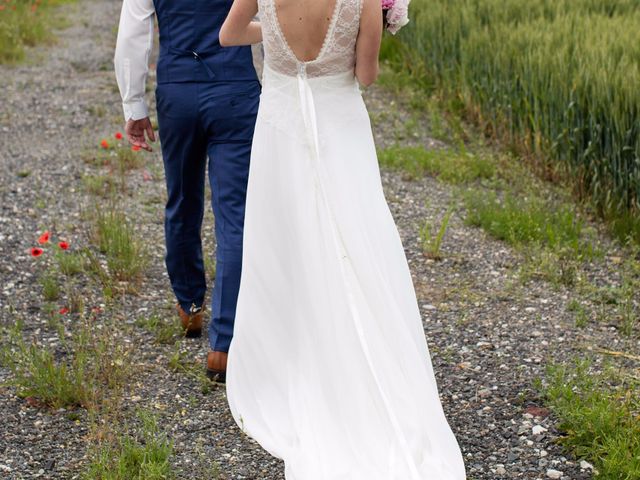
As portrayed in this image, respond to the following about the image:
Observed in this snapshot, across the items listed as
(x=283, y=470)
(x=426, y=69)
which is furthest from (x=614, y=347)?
(x=426, y=69)

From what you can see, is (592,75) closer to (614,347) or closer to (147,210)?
(614,347)

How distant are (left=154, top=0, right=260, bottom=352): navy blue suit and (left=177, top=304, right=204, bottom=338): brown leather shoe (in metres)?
0.52

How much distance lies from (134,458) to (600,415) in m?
1.77

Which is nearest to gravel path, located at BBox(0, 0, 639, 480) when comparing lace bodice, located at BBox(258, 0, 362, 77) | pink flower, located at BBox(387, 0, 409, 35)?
lace bodice, located at BBox(258, 0, 362, 77)

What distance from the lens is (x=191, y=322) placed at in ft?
17.9

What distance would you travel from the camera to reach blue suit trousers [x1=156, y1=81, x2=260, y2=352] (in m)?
4.66

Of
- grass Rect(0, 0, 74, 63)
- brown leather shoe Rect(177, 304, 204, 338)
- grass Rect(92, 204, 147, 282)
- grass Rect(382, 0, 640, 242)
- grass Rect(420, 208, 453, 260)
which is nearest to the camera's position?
brown leather shoe Rect(177, 304, 204, 338)

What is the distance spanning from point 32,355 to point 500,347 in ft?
7.08

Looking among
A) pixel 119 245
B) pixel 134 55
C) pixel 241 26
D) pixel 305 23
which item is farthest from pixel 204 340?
pixel 305 23

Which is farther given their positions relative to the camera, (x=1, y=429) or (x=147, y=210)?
(x=147, y=210)

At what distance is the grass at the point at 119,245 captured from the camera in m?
6.18

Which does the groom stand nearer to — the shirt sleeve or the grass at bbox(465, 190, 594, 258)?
the shirt sleeve

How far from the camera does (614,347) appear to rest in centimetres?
536

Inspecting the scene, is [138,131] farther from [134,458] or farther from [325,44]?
[134,458]
